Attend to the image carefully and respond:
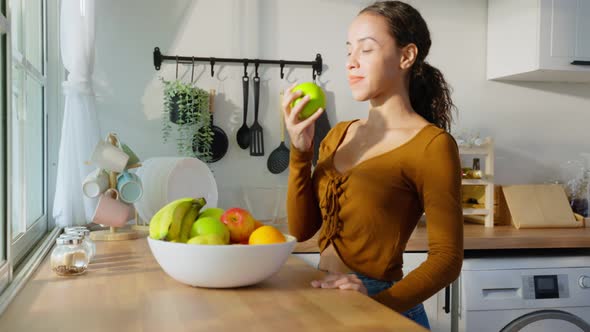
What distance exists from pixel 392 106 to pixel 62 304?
76cm

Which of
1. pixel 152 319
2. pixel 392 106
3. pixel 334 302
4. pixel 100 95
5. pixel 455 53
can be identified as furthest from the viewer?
pixel 455 53

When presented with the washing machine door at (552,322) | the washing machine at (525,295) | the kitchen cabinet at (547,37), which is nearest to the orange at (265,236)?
the washing machine at (525,295)

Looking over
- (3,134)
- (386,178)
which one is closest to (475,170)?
(386,178)

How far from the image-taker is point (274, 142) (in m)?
2.65

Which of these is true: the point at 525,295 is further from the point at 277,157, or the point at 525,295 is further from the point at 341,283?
the point at 341,283

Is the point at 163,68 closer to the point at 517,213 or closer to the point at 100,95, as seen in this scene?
the point at 100,95

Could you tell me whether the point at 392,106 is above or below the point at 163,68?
below

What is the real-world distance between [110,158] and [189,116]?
23.5 inches

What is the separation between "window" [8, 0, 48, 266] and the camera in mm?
1689

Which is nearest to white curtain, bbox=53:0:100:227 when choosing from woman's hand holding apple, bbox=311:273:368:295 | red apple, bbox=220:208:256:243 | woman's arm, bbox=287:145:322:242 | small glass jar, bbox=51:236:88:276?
small glass jar, bbox=51:236:88:276

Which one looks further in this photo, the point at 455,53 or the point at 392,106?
the point at 455,53

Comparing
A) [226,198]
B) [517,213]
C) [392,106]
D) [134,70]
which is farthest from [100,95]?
[517,213]

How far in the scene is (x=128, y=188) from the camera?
190cm

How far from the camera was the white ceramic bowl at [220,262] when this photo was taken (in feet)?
3.57
